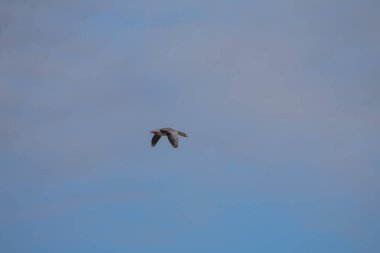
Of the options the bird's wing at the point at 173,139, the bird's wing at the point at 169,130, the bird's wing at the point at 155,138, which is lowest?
the bird's wing at the point at 173,139

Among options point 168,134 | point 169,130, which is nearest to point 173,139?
point 168,134

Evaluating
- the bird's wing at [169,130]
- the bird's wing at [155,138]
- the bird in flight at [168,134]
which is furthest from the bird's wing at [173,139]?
the bird's wing at [155,138]

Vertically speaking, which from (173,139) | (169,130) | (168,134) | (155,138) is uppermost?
(155,138)

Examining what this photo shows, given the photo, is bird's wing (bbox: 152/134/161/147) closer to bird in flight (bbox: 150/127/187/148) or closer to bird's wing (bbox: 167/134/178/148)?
bird in flight (bbox: 150/127/187/148)

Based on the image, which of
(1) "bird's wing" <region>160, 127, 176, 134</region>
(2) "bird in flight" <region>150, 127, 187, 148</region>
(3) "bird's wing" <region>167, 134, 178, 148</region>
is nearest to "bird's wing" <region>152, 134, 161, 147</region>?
(2) "bird in flight" <region>150, 127, 187, 148</region>

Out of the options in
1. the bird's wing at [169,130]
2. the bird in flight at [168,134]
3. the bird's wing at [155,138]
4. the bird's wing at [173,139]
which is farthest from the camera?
the bird's wing at [155,138]

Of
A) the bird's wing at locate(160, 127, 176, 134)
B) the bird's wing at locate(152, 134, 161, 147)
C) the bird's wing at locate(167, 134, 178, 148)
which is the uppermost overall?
the bird's wing at locate(152, 134, 161, 147)

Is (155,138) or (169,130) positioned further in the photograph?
(155,138)

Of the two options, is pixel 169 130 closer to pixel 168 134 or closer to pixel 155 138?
pixel 168 134

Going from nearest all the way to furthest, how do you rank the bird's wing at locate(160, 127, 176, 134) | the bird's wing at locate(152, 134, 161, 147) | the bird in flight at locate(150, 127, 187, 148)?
1. the bird in flight at locate(150, 127, 187, 148)
2. the bird's wing at locate(160, 127, 176, 134)
3. the bird's wing at locate(152, 134, 161, 147)

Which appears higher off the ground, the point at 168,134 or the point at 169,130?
the point at 169,130

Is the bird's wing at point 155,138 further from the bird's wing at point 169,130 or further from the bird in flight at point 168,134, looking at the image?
the bird's wing at point 169,130

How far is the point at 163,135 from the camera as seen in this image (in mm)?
196250

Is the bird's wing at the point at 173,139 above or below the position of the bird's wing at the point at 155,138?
below
